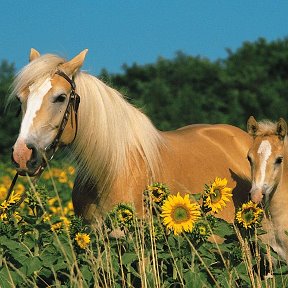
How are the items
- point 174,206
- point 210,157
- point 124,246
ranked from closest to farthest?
point 174,206, point 124,246, point 210,157

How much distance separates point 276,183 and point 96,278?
3430 mm

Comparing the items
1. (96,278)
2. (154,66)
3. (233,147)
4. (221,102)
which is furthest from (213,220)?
(154,66)

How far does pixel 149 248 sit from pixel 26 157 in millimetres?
1174

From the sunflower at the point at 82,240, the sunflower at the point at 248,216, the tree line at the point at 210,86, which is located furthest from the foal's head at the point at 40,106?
the tree line at the point at 210,86

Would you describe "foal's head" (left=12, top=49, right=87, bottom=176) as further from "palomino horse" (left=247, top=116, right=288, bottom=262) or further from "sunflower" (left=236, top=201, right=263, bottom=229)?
"palomino horse" (left=247, top=116, right=288, bottom=262)

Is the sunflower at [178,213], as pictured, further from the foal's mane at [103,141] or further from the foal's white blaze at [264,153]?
the foal's white blaze at [264,153]

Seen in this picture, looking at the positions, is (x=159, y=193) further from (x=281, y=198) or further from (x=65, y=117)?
(x=281, y=198)

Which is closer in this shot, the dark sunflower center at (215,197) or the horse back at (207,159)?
the dark sunflower center at (215,197)

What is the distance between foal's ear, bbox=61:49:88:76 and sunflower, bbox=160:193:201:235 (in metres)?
1.81

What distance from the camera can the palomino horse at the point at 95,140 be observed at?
243 inches

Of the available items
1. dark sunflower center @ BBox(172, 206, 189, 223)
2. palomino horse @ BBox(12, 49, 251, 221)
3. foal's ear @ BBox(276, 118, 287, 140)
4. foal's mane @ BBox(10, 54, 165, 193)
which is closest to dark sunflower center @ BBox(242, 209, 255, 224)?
dark sunflower center @ BBox(172, 206, 189, 223)

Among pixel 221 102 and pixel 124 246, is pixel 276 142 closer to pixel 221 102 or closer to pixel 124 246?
pixel 124 246

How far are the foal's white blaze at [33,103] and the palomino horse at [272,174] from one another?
2.11 metres

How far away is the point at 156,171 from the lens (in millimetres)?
6871
